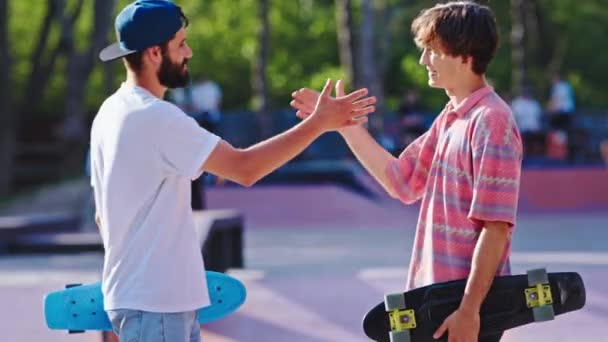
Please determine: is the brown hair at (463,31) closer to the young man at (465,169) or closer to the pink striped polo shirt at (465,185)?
the young man at (465,169)

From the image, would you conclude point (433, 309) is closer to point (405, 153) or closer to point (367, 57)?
point (405, 153)

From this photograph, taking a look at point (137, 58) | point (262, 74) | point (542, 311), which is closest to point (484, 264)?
point (542, 311)

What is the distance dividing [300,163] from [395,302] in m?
21.4

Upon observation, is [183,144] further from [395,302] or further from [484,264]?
[484,264]

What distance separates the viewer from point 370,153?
464cm

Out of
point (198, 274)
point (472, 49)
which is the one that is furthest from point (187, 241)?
point (472, 49)

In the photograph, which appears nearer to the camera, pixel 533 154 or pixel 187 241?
pixel 187 241

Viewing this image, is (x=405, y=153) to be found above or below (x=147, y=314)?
above

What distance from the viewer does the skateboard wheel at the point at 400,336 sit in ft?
13.4

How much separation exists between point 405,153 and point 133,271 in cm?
97

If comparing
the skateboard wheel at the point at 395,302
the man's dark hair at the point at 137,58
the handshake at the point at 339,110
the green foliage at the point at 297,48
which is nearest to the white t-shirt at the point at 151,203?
the man's dark hair at the point at 137,58

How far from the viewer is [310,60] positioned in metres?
41.9

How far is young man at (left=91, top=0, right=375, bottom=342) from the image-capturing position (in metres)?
4.14

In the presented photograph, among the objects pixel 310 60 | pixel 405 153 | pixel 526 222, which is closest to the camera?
pixel 405 153
